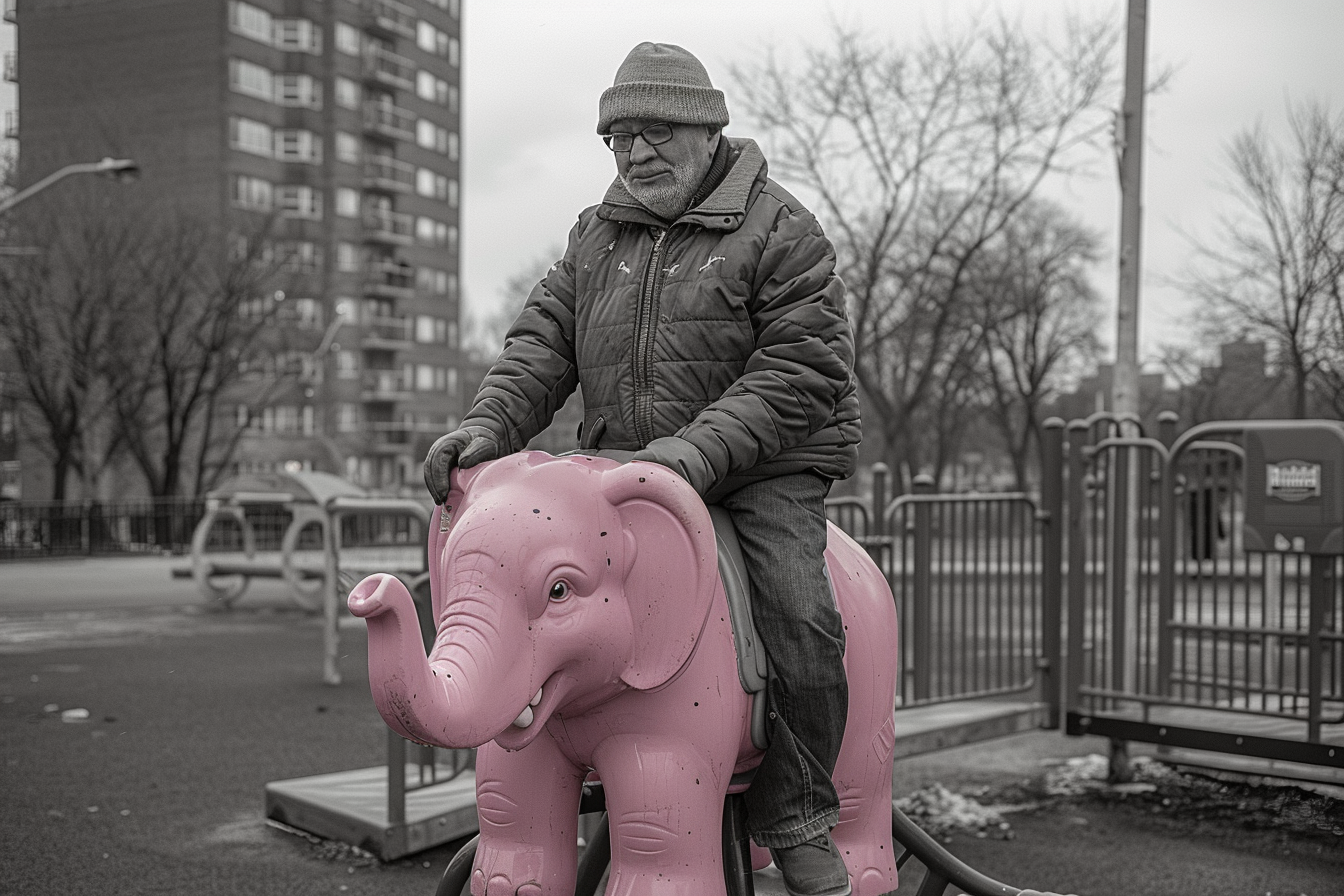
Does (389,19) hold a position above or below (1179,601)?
above

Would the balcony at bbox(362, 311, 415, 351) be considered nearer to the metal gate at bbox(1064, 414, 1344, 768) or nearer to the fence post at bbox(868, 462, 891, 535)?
the fence post at bbox(868, 462, 891, 535)

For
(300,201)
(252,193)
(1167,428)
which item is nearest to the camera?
(1167,428)

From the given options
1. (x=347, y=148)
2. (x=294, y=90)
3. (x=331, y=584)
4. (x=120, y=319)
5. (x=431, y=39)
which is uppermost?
(x=431, y=39)

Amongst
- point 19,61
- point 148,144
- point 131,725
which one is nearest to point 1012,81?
point 131,725

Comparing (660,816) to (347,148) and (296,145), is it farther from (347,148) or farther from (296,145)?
(347,148)

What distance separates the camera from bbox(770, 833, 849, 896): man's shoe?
9.24ft

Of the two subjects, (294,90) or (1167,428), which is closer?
(1167,428)

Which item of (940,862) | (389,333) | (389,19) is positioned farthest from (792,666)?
(389,19)

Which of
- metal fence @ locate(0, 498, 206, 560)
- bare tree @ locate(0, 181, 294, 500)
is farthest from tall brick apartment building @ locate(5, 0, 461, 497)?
metal fence @ locate(0, 498, 206, 560)

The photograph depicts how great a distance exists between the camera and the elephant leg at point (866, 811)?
3.08 m

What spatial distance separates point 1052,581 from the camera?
7320mm

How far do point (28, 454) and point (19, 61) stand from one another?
1293 cm

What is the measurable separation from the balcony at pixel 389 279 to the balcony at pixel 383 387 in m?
3.71

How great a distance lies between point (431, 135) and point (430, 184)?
2570mm
